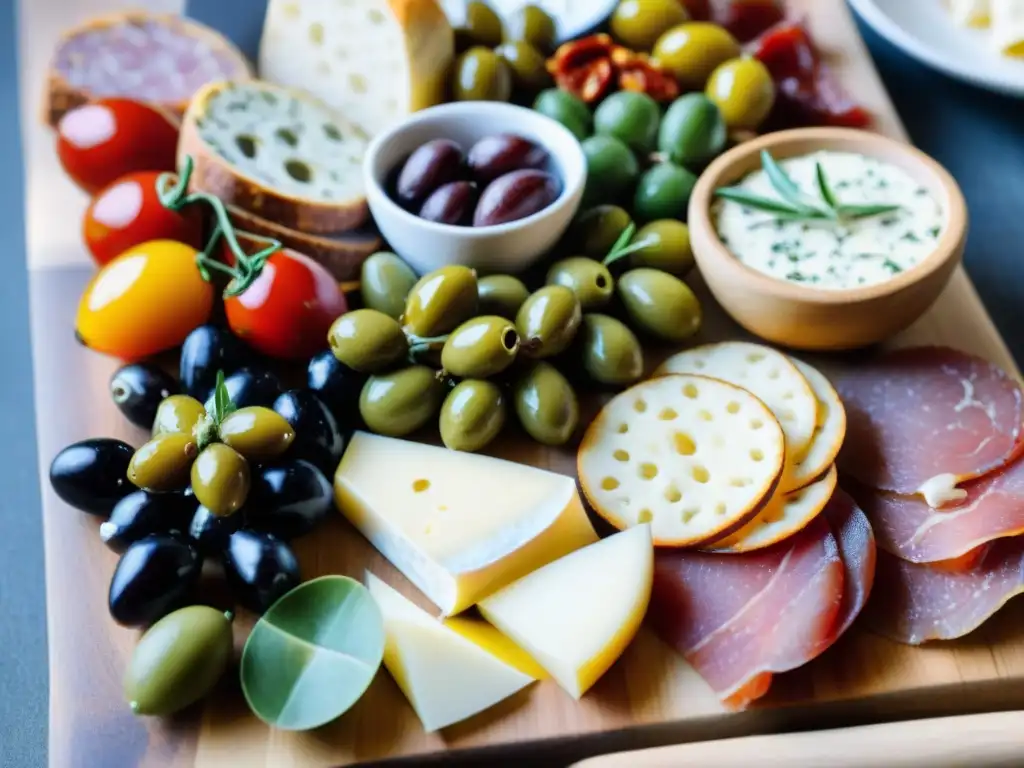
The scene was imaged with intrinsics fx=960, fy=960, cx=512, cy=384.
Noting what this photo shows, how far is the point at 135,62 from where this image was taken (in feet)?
4.84

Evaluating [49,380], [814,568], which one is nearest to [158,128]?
[49,380]

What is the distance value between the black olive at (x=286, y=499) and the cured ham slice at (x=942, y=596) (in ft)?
1.90

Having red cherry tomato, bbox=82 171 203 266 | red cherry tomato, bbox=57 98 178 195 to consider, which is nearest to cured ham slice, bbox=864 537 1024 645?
red cherry tomato, bbox=82 171 203 266

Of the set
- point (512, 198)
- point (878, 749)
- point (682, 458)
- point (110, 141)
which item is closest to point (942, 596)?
point (878, 749)

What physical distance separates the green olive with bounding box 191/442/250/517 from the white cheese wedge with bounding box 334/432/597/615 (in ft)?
0.46

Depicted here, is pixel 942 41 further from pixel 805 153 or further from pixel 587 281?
pixel 587 281

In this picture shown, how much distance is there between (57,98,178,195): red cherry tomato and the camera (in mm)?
1337

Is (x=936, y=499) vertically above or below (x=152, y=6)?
below

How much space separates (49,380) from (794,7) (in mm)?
1374

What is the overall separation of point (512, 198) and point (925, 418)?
1.79ft

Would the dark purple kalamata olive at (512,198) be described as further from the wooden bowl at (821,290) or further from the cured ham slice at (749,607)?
the cured ham slice at (749,607)

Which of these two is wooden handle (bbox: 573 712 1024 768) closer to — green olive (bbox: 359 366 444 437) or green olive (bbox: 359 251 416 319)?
green olive (bbox: 359 366 444 437)

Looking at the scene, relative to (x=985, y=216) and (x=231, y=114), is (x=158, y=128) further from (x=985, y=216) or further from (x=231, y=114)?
(x=985, y=216)

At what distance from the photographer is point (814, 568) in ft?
3.11
